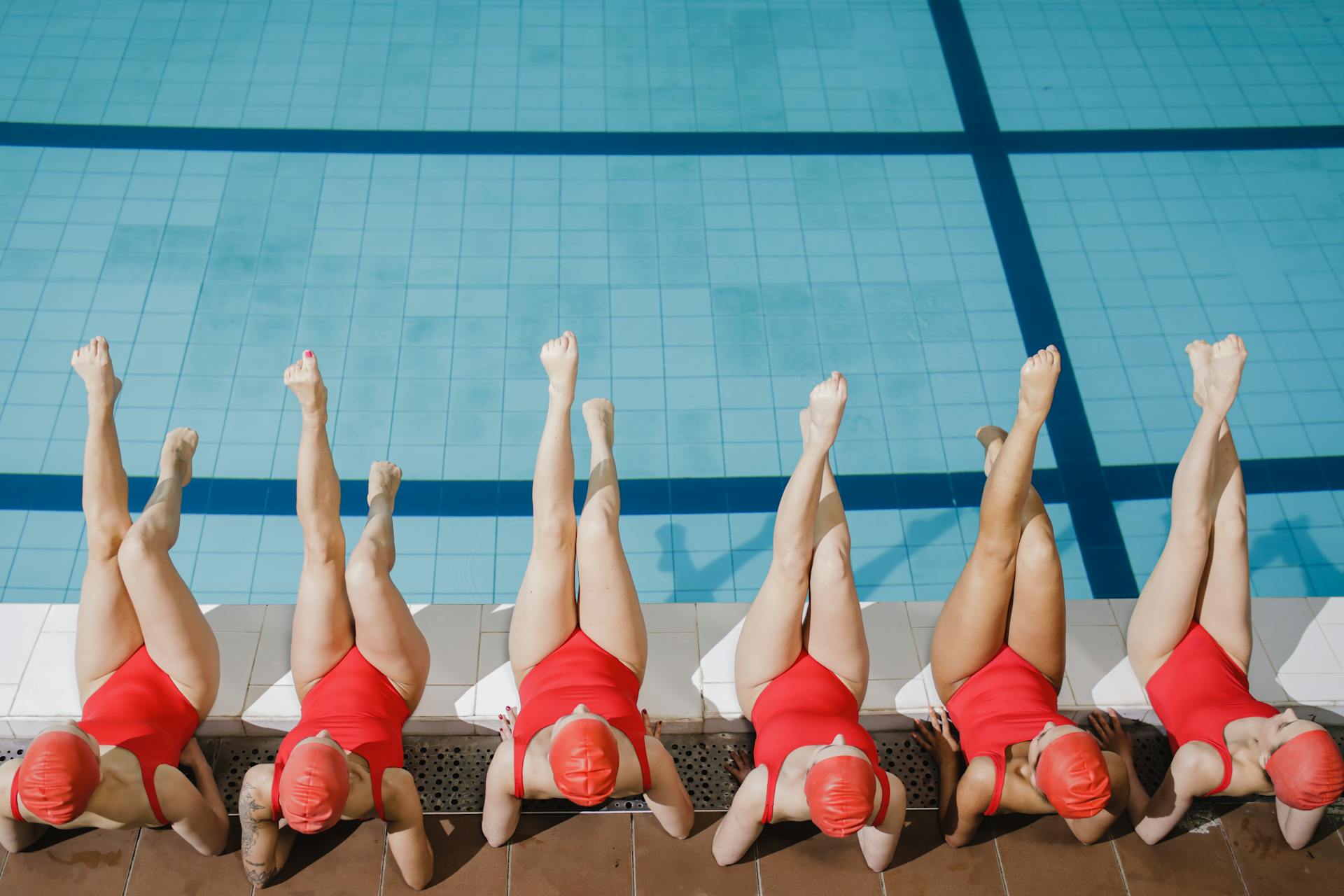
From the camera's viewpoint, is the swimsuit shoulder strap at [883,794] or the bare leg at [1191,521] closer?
the swimsuit shoulder strap at [883,794]

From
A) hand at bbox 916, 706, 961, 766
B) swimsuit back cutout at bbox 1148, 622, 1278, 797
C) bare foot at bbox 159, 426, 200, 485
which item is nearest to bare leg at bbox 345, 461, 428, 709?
bare foot at bbox 159, 426, 200, 485

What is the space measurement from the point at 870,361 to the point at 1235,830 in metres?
2.55

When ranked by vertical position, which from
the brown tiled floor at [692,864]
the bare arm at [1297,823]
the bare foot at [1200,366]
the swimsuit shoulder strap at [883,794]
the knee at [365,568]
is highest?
the bare foot at [1200,366]

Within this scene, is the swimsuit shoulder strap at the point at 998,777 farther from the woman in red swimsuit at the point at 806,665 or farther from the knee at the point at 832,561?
the knee at the point at 832,561

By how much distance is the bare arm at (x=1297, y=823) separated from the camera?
298cm

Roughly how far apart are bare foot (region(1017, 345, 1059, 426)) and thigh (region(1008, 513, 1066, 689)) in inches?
16.2

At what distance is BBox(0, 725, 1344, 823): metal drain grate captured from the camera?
10.6 ft

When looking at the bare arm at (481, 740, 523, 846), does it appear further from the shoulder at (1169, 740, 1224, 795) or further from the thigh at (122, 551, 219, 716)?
the shoulder at (1169, 740, 1224, 795)

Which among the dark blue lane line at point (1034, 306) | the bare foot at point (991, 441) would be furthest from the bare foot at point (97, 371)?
the dark blue lane line at point (1034, 306)

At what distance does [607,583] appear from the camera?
9.87 feet

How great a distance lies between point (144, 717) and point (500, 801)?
1055 millimetres

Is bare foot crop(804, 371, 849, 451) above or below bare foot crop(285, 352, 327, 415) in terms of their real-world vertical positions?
below

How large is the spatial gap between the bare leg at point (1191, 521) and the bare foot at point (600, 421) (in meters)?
1.80

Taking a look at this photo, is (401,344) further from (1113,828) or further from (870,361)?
(1113,828)
